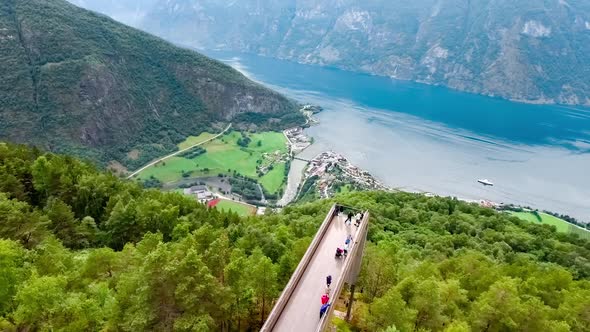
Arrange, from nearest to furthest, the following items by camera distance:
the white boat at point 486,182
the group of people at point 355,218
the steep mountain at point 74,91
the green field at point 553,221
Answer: the group of people at point 355,218
the green field at point 553,221
the steep mountain at point 74,91
the white boat at point 486,182

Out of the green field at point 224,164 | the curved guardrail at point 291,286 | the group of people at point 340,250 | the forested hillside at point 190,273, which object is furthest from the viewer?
the green field at point 224,164

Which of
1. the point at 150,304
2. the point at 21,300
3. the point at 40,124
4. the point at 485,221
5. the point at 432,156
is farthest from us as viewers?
the point at 432,156

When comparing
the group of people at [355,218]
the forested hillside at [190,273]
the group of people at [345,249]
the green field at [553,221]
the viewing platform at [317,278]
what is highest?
the group of people at [355,218]

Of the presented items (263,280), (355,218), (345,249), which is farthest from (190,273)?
(355,218)

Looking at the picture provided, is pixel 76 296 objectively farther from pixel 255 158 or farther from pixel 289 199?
pixel 255 158

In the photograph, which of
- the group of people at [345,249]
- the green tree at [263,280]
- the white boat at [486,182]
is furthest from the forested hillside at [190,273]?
the white boat at [486,182]

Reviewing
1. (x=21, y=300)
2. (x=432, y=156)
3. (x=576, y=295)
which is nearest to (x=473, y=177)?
(x=432, y=156)

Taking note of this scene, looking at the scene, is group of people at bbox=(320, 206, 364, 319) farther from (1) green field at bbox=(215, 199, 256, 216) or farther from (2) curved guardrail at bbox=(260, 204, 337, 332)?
(1) green field at bbox=(215, 199, 256, 216)

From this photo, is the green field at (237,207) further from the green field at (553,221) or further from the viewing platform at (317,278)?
the viewing platform at (317,278)
